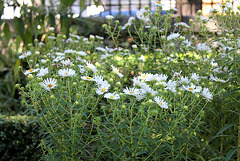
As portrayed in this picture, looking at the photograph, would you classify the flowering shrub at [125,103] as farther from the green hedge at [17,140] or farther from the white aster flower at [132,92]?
the green hedge at [17,140]

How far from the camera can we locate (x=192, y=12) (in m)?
6.22

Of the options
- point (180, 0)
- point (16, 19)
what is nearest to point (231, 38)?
point (16, 19)

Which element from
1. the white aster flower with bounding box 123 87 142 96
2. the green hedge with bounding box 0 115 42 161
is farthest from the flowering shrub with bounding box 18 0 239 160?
the green hedge with bounding box 0 115 42 161

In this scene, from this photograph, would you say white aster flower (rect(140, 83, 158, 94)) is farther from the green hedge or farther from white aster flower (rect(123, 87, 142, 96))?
the green hedge

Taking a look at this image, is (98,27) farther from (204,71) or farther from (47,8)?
(204,71)

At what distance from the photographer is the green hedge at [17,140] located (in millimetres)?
3354

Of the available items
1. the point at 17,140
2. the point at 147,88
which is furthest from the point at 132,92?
the point at 17,140

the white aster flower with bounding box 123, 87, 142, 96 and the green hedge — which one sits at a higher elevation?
the white aster flower with bounding box 123, 87, 142, 96

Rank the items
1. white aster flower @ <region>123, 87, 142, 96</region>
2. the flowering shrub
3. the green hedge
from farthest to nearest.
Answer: the green hedge → the flowering shrub → white aster flower @ <region>123, 87, 142, 96</region>

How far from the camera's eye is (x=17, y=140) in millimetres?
3381

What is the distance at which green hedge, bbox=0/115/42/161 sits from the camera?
3.35m

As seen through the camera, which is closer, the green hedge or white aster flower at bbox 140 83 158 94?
white aster flower at bbox 140 83 158 94

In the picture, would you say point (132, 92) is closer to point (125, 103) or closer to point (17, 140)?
point (125, 103)

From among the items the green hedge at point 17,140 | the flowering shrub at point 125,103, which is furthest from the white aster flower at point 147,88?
the green hedge at point 17,140
